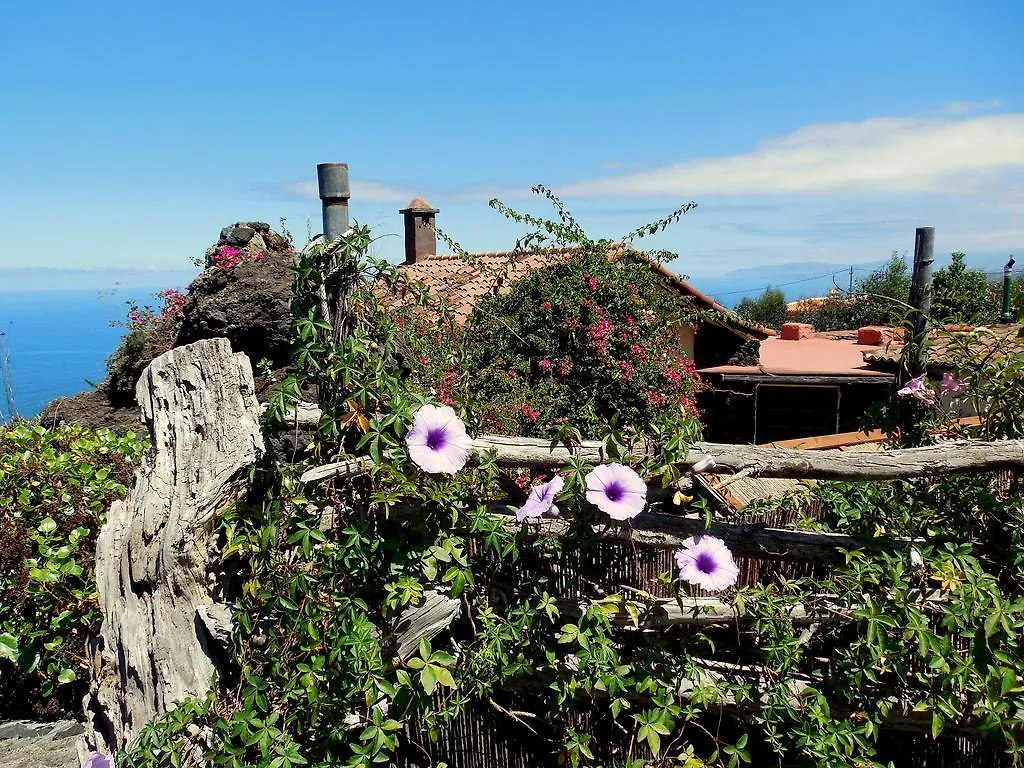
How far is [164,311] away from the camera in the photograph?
6.98 m

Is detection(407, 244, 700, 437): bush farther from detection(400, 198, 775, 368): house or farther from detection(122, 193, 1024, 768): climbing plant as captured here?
detection(122, 193, 1024, 768): climbing plant


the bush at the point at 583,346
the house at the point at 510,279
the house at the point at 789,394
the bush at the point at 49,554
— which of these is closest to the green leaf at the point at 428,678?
the bush at the point at 49,554

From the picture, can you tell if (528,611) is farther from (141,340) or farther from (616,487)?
(141,340)

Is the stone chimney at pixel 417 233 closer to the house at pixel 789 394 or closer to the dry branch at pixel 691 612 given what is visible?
the house at pixel 789 394

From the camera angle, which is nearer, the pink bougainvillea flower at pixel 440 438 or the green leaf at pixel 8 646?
the pink bougainvillea flower at pixel 440 438

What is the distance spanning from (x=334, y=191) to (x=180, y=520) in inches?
54.9

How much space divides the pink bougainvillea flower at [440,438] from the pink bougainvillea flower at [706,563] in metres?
0.80

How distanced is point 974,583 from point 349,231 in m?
2.34

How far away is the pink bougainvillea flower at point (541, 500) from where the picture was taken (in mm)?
2363

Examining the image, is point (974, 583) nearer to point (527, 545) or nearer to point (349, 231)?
point (527, 545)

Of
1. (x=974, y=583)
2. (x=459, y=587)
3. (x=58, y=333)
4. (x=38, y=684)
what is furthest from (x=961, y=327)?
(x=58, y=333)

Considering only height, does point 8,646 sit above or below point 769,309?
above

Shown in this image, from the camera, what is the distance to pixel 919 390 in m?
2.99

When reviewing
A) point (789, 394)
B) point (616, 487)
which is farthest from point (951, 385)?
point (789, 394)
